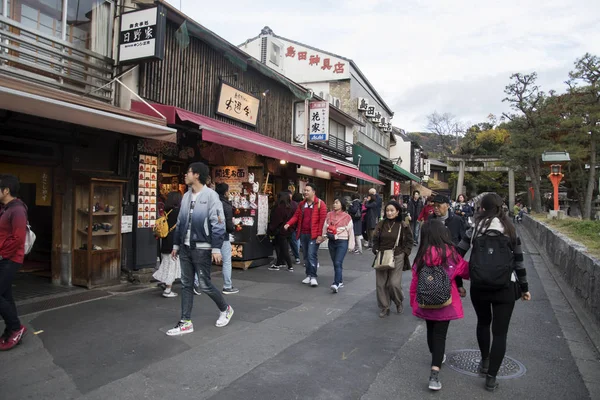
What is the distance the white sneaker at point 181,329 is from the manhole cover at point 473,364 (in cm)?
300

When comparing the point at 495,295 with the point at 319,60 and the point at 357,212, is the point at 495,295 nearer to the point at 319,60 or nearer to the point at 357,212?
the point at 357,212

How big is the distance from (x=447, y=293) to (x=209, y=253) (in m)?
2.75

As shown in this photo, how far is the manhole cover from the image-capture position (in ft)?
13.5

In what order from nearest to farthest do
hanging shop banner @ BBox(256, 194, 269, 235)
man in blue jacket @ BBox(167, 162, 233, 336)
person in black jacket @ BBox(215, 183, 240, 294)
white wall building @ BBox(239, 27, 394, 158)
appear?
man in blue jacket @ BBox(167, 162, 233, 336)
person in black jacket @ BBox(215, 183, 240, 294)
hanging shop banner @ BBox(256, 194, 269, 235)
white wall building @ BBox(239, 27, 394, 158)

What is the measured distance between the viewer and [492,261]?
3.65 m

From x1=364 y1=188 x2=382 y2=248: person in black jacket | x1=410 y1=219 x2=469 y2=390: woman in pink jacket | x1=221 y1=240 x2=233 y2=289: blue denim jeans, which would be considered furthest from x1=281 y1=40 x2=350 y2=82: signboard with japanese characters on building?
x1=410 y1=219 x2=469 y2=390: woman in pink jacket

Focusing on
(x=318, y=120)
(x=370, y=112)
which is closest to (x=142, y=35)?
(x=318, y=120)

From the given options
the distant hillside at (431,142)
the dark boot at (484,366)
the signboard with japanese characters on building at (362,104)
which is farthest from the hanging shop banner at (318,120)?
the distant hillside at (431,142)

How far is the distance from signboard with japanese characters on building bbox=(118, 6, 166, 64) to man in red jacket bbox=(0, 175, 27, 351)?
11.9ft

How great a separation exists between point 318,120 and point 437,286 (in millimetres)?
12002

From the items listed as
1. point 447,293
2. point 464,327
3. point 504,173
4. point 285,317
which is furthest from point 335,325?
point 504,173

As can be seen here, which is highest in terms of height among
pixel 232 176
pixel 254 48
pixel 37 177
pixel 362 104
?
pixel 254 48

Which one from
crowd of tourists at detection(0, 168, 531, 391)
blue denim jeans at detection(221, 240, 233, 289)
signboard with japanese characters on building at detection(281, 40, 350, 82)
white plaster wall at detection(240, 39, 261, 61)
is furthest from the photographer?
signboard with japanese characters on building at detection(281, 40, 350, 82)

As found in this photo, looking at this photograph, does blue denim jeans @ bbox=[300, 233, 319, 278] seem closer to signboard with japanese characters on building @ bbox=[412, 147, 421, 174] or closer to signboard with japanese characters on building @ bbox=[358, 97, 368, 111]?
signboard with japanese characters on building @ bbox=[358, 97, 368, 111]
